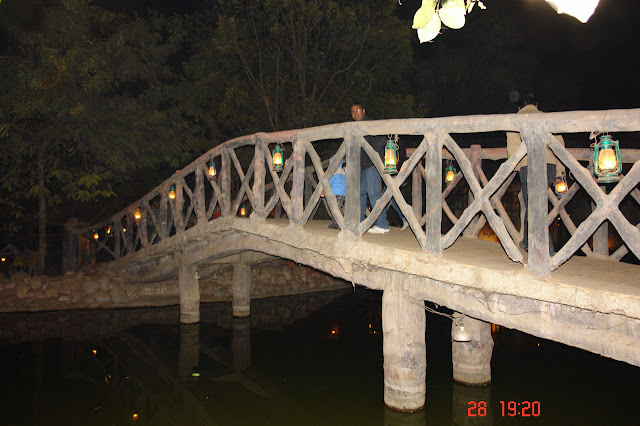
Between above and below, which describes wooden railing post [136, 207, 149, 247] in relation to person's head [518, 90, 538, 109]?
below

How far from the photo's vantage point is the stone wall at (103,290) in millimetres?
10602

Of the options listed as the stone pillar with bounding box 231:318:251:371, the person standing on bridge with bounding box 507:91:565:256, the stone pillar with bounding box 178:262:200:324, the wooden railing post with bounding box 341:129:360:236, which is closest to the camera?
the person standing on bridge with bounding box 507:91:565:256

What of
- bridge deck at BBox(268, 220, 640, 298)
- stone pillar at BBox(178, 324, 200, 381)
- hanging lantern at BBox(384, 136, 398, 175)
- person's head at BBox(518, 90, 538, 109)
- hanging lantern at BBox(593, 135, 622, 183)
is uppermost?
person's head at BBox(518, 90, 538, 109)

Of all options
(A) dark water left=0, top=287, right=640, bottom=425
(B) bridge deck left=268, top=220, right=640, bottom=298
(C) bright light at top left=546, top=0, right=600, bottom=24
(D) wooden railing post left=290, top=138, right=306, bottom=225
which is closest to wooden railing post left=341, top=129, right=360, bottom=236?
(B) bridge deck left=268, top=220, right=640, bottom=298

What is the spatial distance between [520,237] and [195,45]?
12056 mm

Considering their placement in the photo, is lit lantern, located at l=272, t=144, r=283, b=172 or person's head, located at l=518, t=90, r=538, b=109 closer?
person's head, located at l=518, t=90, r=538, b=109

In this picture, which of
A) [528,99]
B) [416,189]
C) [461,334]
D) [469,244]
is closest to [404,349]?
[461,334]

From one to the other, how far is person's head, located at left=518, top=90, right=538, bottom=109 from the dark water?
3.31m

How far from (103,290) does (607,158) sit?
10332mm

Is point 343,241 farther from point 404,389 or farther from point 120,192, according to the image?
point 120,192

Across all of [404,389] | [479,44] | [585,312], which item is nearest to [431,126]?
[585,312]

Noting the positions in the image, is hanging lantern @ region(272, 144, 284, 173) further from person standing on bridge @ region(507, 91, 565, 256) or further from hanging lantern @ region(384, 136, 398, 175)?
person standing on bridge @ region(507, 91, 565, 256)

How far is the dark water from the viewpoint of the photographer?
19.0ft

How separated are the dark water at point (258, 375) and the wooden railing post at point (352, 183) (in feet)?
6.76
